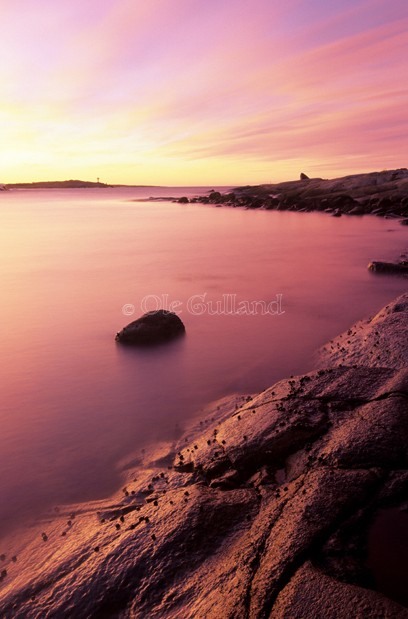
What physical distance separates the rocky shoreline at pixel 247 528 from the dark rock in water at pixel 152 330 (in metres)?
6.89

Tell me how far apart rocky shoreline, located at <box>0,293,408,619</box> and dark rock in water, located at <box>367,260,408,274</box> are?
63.6 feet

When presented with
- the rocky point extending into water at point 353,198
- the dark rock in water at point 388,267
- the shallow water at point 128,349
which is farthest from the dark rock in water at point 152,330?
the rocky point extending into water at point 353,198

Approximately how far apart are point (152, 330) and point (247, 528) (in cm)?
1057

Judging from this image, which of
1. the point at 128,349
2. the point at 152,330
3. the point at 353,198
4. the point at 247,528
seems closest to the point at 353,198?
the point at 353,198

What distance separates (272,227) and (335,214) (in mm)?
15515

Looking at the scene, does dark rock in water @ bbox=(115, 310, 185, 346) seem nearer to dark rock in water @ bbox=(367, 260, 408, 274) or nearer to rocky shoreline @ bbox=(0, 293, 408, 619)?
rocky shoreline @ bbox=(0, 293, 408, 619)

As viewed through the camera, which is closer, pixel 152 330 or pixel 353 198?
pixel 152 330

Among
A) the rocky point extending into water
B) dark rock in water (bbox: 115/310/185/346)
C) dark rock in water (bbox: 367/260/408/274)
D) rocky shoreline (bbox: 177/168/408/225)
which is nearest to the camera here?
dark rock in water (bbox: 115/310/185/346)

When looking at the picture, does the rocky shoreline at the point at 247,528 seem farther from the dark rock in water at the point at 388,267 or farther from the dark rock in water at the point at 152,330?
the dark rock in water at the point at 388,267

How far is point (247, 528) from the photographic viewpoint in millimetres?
5934

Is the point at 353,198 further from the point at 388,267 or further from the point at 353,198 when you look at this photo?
the point at 388,267

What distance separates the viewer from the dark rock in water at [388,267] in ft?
86.5

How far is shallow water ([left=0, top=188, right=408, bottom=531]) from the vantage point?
31.3 feet

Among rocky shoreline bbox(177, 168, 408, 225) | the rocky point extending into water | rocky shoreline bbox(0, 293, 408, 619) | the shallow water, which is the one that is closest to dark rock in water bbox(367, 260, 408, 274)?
the shallow water
